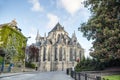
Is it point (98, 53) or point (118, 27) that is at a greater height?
point (118, 27)

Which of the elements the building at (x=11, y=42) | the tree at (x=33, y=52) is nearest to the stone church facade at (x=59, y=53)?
the tree at (x=33, y=52)

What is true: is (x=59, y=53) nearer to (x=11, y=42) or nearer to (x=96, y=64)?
(x=11, y=42)

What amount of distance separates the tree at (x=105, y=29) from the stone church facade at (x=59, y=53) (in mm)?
67034

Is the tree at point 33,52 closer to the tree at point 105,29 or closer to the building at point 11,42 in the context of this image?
the building at point 11,42

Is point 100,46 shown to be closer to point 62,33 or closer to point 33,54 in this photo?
point 33,54

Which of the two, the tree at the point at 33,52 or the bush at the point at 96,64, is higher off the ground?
the tree at the point at 33,52

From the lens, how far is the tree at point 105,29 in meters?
29.0

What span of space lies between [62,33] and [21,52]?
5153 cm

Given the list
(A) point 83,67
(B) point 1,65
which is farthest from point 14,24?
(A) point 83,67

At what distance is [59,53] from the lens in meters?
104

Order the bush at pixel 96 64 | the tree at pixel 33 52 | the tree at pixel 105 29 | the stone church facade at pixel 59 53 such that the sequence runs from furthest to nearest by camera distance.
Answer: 1. the stone church facade at pixel 59 53
2. the tree at pixel 33 52
3. the bush at pixel 96 64
4. the tree at pixel 105 29

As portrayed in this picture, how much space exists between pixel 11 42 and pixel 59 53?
161ft

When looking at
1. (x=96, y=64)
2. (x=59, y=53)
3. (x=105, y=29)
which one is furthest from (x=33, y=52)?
(x=105, y=29)

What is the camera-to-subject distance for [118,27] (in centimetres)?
2981
